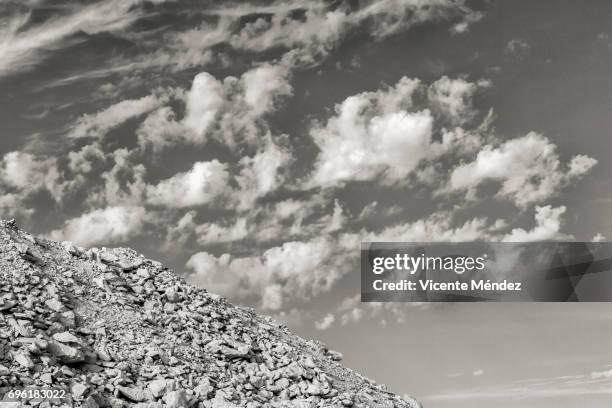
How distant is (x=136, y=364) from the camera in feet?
80.7

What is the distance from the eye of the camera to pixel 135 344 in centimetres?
2584

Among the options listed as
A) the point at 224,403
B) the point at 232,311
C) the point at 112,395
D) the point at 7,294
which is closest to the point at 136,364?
the point at 112,395

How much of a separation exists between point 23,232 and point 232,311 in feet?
37.5

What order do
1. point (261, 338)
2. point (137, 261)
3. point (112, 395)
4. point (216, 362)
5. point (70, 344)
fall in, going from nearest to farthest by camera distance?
point (112, 395)
point (70, 344)
point (216, 362)
point (261, 338)
point (137, 261)

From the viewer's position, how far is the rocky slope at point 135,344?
2259 centimetres

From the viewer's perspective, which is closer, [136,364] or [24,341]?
[24,341]

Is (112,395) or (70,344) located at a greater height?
(70,344)

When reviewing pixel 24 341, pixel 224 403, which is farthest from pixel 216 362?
pixel 24 341

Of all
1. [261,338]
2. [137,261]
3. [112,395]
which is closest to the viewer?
[112,395]

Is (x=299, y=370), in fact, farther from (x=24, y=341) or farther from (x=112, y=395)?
(x=24, y=341)

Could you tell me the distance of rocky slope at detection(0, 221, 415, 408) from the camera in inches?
890

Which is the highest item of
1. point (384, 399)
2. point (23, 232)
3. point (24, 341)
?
point (23, 232)

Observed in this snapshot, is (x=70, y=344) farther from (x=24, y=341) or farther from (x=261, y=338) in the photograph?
(x=261, y=338)

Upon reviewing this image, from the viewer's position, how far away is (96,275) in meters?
30.3
